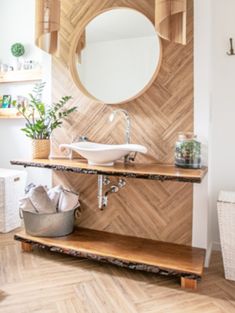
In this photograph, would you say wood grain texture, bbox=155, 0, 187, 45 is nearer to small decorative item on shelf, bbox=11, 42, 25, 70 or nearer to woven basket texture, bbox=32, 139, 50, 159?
woven basket texture, bbox=32, 139, 50, 159

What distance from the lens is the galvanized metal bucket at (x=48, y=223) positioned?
2371 millimetres

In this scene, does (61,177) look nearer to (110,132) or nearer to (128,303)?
(110,132)

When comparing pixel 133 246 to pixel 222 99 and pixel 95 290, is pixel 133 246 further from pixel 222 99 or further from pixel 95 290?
pixel 222 99

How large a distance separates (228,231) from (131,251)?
2.36ft

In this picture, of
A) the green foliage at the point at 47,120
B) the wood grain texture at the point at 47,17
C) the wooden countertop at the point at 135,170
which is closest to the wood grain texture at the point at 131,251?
the wooden countertop at the point at 135,170

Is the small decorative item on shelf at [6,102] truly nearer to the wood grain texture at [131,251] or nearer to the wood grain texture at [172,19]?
the wood grain texture at [131,251]

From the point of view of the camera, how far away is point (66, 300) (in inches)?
70.2

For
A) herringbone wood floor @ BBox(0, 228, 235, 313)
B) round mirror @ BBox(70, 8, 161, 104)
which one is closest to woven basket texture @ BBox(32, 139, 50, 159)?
round mirror @ BBox(70, 8, 161, 104)

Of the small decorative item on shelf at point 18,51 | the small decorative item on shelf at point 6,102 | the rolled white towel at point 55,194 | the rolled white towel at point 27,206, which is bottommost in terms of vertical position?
the rolled white towel at point 27,206

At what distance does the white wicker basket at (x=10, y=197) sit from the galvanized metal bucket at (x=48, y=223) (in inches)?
20.3

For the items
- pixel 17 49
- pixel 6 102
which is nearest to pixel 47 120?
pixel 6 102

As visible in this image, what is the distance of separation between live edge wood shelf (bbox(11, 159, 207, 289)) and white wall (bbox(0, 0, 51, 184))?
1.10m

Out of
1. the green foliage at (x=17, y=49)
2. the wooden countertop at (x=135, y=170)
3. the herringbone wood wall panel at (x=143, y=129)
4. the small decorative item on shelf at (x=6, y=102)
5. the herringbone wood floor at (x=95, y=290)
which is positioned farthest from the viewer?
the small decorative item on shelf at (x=6, y=102)

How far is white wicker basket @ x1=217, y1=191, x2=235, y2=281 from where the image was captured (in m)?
1.99
